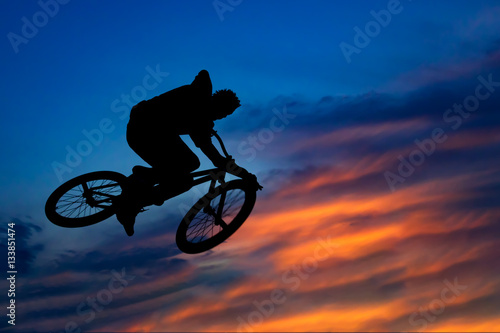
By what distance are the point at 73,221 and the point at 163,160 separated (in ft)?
6.37

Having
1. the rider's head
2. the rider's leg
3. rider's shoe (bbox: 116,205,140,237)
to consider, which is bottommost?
rider's shoe (bbox: 116,205,140,237)

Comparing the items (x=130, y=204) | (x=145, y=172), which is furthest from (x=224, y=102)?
(x=130, y=204)

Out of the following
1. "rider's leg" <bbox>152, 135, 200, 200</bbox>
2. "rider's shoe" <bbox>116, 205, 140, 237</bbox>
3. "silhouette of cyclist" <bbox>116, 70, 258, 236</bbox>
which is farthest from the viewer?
"rider's shoe" <bbox>116, 205, 140, 237</bbox>

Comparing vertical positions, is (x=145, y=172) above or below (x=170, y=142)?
below

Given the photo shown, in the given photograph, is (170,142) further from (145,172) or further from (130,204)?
(130,204)

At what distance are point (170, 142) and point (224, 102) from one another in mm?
1053

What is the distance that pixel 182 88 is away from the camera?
9.27 metres

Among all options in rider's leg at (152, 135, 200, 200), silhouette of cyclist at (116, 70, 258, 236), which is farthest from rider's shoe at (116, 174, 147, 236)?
rider's leg at (152, 135, 200, 200)

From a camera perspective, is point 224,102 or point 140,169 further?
point 140,169

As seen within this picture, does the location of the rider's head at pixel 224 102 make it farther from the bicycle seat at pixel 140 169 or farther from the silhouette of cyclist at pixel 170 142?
the bicycle seat at pixel 140 169

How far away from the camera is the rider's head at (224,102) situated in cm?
921

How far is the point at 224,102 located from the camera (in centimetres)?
923

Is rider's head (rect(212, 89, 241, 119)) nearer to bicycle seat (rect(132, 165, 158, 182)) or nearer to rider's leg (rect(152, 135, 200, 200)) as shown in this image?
rider's leg (rect(152, 135, 200, 200))

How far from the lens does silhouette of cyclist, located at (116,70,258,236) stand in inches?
362
